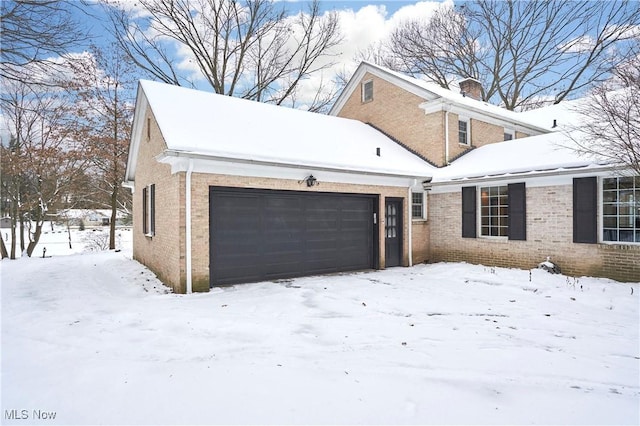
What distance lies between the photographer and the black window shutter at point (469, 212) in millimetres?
10898

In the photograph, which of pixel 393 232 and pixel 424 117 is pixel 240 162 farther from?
pixel 424 117

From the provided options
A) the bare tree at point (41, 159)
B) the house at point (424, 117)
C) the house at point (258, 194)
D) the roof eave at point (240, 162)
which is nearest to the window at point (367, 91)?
the house at point (424, 117)

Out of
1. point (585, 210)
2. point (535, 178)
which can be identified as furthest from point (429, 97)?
point (585, 210)

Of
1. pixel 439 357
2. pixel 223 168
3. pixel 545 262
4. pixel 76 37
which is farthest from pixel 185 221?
pixel 545 262

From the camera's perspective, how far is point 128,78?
19547mm

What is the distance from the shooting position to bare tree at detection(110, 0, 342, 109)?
19797mm

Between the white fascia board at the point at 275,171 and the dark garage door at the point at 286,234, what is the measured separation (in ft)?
1.46

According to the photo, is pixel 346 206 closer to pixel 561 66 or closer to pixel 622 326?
pixel 622 326

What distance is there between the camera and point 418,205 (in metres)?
12.1

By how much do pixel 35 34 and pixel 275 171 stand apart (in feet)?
18.0

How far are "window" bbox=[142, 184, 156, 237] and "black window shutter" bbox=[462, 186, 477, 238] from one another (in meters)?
9.22

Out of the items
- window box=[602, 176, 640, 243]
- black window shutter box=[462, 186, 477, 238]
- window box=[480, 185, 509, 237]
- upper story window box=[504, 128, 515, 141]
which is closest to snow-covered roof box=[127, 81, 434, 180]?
black window shutter box=[462, 186, 477, 238]

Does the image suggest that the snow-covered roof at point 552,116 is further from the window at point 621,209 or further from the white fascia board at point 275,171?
the white fascia board at point 275,171

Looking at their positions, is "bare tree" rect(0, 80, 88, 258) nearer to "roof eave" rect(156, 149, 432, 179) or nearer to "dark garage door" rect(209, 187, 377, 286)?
"roof eave" rect(156, 149, 432, 179)
